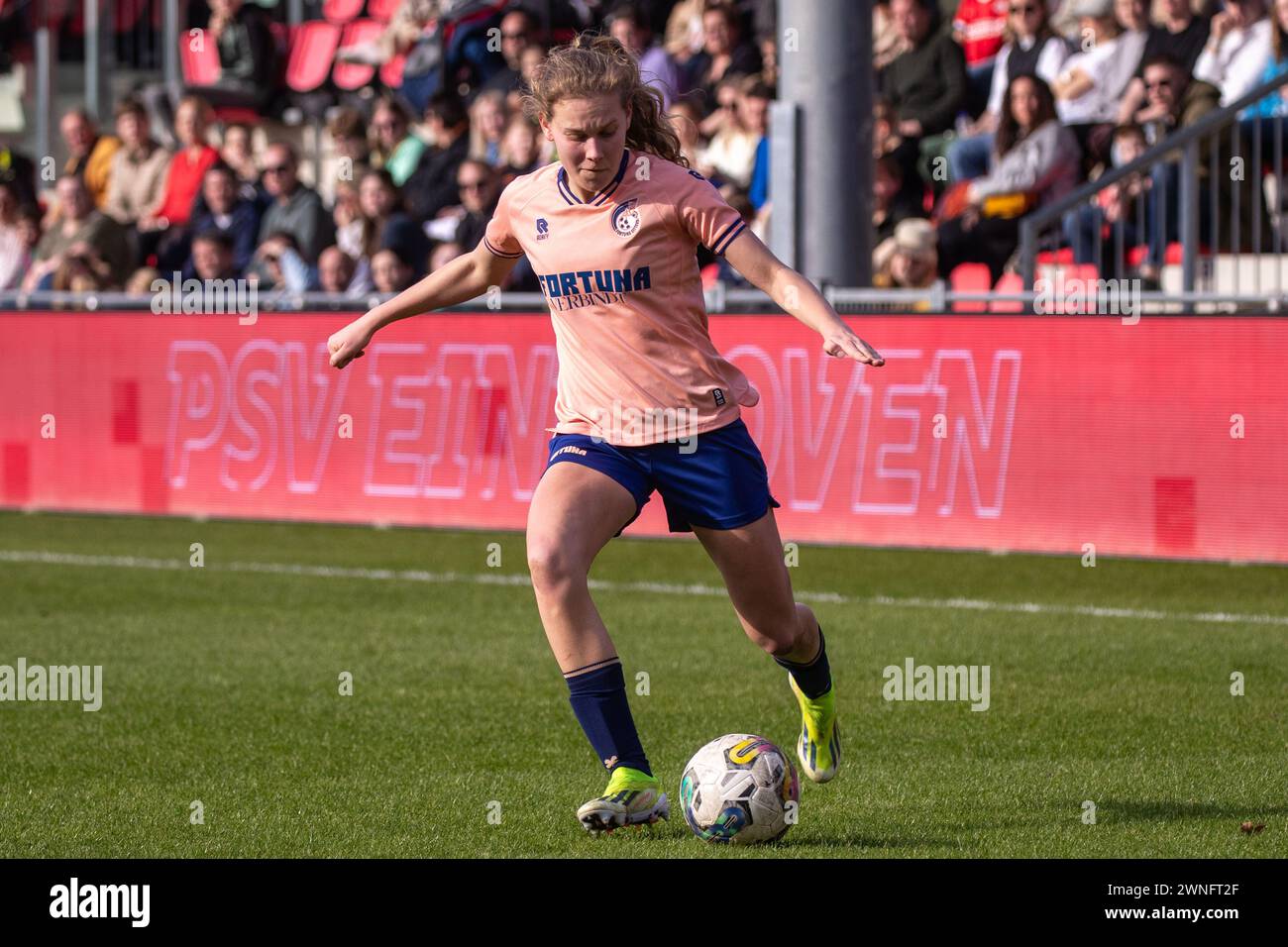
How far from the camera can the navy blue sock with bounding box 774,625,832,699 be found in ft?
24.3

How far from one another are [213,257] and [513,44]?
3457 millimetres

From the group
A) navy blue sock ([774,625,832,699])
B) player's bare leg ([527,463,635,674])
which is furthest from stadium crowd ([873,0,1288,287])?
player's bare leg ([527,463,635,674])

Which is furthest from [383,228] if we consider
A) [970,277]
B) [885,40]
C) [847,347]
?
[847,347]

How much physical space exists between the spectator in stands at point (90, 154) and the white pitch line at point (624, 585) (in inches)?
318

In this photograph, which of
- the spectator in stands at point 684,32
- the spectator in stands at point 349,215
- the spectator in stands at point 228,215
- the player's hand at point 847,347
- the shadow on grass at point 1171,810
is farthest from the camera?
the spectator in stands at point 684,32

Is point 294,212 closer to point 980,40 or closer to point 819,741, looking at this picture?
point 980,40

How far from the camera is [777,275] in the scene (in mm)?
6703

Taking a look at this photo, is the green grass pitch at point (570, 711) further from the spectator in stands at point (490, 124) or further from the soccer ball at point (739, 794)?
the spectator in stands at point (490, 124)

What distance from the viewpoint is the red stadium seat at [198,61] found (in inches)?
986

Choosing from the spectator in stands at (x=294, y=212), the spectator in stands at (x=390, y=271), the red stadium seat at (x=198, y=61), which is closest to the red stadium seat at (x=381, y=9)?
the red stadium seat at (x=198, y=61)
